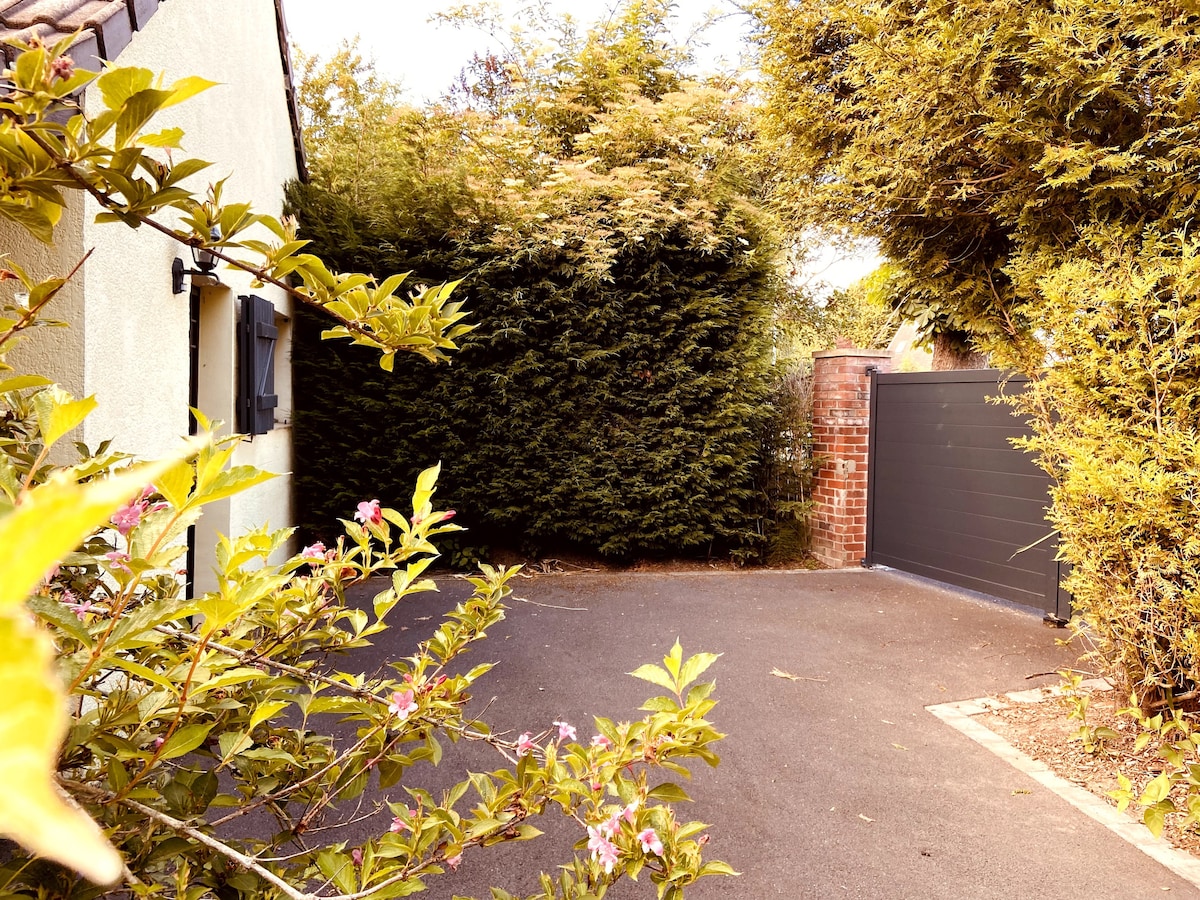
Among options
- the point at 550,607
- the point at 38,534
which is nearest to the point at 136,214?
the point at 38,534

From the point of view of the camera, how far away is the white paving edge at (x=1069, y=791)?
244 centimetres

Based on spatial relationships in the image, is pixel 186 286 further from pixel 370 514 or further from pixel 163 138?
pixel 163 138

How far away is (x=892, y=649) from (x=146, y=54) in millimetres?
4953

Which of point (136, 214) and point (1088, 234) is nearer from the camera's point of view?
point (136, 214)

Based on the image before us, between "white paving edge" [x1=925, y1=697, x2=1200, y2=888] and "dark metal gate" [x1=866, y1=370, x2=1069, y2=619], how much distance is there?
179 centimetres

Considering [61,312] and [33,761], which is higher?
[61,312]

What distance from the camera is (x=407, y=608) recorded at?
217 inches

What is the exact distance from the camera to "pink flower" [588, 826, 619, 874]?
1.08m

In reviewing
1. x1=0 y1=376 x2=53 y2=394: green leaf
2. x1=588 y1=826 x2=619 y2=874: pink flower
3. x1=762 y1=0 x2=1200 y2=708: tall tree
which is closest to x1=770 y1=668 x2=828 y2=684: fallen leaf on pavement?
x1=762 y1=0 x2=1200 y2=708: tall tree

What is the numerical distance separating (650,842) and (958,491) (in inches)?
225

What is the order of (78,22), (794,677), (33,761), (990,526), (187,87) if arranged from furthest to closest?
(990,526)
(794,677)
(78,22)
(187,87)
(33,761)

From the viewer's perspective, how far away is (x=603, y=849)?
1.09m

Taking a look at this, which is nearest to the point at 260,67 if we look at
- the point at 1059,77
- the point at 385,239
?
the point at 385,239

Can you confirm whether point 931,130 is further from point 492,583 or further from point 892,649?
point 492,583
